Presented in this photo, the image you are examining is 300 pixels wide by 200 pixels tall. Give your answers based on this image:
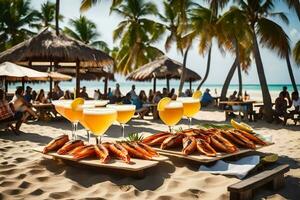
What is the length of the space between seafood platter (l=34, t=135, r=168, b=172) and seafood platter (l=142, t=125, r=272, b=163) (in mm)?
296

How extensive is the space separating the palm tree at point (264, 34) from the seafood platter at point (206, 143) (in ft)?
27.8

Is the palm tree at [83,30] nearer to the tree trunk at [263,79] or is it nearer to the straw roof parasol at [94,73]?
the straw roof parasol at [94,73]

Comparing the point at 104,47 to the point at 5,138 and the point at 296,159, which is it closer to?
the point at 5,138

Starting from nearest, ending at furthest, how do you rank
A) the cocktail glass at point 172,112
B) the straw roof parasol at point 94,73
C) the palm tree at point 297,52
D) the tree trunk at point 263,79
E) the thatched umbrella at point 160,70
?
the cocktail glass at point 172,112 → the tree trunk at point 263,79 → the thatched umbrella at point 160,70 → the palm tree at point 297,52 → the straw roof parasol at point 94,73

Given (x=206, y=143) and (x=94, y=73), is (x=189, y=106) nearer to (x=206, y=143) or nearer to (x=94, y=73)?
(x=206, y=143)

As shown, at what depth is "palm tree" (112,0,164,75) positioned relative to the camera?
83.1ft

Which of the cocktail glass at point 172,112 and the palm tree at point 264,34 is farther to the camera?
the palm tree at point 264,34

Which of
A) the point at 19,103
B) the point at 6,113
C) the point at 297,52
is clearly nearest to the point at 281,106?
the point at 297,52

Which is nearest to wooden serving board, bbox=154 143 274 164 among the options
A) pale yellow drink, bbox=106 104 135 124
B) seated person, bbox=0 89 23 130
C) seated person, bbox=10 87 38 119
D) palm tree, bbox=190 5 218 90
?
pale yellow drink, bbox=106 104 135 124

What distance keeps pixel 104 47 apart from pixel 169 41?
890 centimetres

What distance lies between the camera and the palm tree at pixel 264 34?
40.6 feet

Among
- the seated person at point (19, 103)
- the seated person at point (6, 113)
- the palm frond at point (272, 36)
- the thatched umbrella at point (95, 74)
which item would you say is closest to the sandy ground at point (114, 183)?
the seated person at point (6, 113)

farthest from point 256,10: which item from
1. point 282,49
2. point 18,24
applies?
point 18,24

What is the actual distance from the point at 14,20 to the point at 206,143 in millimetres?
29499
